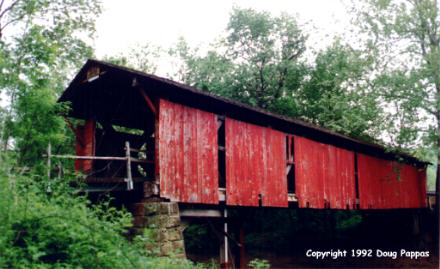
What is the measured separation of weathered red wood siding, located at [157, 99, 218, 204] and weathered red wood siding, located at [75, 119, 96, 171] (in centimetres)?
309

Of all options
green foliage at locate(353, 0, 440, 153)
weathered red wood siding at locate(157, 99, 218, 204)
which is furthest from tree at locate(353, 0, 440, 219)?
weathered red wood siding at locate(157, 99, 218, 204)

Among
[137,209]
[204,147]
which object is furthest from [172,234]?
[204,147]

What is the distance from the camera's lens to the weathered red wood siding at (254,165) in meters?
12.7

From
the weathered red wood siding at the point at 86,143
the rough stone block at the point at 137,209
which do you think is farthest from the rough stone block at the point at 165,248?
the weathered red wood siding at the point at 86,143

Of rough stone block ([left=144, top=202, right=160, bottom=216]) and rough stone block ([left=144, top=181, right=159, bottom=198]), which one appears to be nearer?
rough stone block ([left=144, top=202, right=160, bottom=216])

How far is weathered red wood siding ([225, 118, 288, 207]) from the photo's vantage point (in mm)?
12728

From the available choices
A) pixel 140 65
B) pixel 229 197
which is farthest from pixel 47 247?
pixel 140 65

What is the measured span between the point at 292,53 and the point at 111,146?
16310 millimetres

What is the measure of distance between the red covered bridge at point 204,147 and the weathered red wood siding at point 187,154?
26 mm

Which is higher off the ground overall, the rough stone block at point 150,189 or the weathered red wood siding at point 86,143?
the weathered red wood siding at point 86,143

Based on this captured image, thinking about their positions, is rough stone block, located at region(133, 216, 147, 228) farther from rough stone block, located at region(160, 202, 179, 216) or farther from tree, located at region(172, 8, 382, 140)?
tree, located at region(172, 8, 382, 140)

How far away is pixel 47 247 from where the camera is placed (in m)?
6.32

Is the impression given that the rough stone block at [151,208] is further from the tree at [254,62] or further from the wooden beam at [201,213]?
the tree at [254,62]

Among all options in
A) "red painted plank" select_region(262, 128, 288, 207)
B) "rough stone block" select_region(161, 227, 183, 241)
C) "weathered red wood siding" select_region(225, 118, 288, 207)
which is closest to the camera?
"rough stone block" select_region(161, 227, 183, 241)
